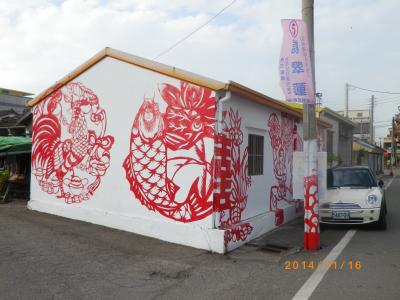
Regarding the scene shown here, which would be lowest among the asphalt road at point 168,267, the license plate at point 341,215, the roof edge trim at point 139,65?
the asphalt road at point 168,267

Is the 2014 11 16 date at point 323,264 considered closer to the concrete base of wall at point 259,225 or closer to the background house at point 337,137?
the concrete base of wall at point 259,225

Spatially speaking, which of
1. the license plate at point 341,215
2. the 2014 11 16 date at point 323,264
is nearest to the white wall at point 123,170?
the 2014 11 16 date at point 323,264

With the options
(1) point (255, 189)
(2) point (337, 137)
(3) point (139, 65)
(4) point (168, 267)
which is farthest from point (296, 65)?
(2) point (337, 137)

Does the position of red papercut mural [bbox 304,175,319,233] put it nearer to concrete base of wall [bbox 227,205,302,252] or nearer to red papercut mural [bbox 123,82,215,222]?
concrete base of wall [bbox 227,205,302,252]

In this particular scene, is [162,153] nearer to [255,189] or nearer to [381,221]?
[255,189]

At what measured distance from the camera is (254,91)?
7.88 metres

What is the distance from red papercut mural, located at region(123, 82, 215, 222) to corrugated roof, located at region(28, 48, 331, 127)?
204 millimetres

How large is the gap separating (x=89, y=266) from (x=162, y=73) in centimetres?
385

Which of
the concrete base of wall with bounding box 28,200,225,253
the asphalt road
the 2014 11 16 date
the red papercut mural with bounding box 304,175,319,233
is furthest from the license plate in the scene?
the concrete base of wall with bounding box 28,200,225,253

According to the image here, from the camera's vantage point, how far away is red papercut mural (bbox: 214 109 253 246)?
23.2 feet

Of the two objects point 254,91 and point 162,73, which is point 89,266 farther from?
point 254,91

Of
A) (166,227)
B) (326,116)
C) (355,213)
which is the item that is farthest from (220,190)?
(326,116)

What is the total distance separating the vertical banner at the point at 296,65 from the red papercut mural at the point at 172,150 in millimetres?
1352

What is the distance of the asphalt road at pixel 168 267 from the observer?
16.1 ft
